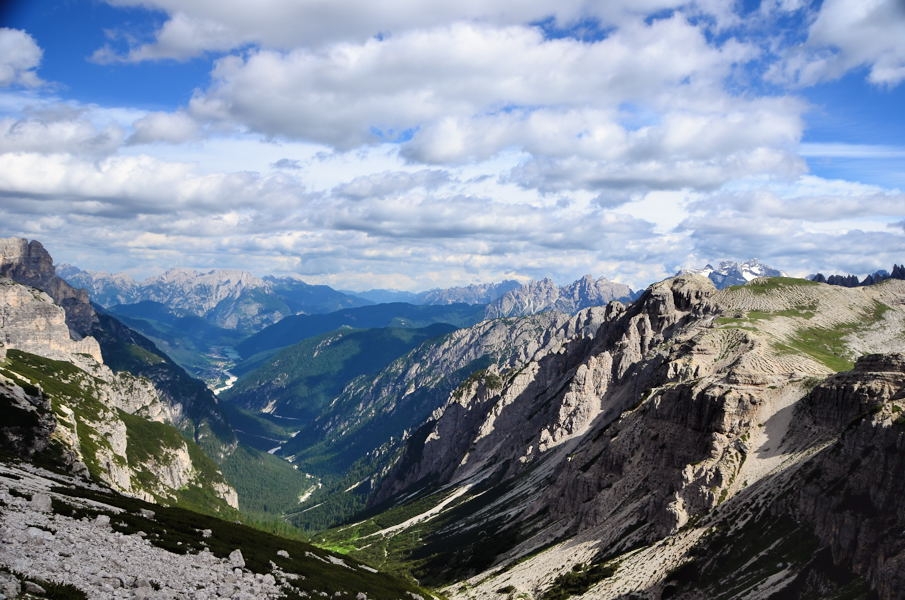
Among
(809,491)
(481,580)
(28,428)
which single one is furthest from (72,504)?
(481,580)

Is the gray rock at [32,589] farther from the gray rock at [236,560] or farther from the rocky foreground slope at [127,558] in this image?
the gray rock at [236,560]

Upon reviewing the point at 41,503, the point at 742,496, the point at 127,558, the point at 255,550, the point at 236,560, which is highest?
the point at 41,503

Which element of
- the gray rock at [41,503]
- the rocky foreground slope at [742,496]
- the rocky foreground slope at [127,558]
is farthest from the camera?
the rocky foreground slope at [742,496]

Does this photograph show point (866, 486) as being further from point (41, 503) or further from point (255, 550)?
point (41, 503)

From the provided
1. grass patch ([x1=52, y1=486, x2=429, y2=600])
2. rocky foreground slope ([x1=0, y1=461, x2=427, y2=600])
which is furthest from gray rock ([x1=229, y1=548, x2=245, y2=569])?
grass patch ([x1=52, y1=486, x2=429, y2=600])

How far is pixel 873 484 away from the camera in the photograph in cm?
10175

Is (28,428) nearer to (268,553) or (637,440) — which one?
(268,553)

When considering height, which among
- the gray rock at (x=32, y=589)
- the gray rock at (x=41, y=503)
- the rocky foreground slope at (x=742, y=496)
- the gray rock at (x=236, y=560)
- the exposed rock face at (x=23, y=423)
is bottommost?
the rocky foreground slope at (x=742, y=496)

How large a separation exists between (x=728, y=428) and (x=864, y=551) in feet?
196

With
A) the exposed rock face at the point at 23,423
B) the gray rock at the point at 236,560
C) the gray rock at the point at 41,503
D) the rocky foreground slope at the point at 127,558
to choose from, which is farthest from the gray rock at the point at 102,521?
the exposed rock face at the point at 23,423

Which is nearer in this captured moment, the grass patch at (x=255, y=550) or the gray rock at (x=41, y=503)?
the gray rock at (x=41, y=503)

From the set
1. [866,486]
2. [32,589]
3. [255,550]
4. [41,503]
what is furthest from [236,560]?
[866,486]

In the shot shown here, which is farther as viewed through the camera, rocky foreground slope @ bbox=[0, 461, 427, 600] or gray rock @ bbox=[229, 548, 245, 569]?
gray rock @ bbox=[229, 548, 245, 569]

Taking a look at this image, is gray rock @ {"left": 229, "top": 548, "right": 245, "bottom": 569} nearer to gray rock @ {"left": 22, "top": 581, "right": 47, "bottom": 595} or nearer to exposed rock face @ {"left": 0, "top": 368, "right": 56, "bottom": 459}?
gray rock @ {"left": 22, "top": 581, "right": 47, "bottom": 595}
